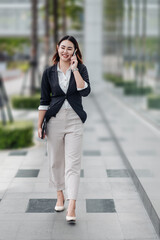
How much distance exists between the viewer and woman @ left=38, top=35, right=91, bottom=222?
3818mm

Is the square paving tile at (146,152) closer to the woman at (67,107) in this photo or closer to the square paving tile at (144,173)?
the square paving tile at (144,173)

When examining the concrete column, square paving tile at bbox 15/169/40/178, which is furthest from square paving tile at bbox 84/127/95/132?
the concrete column

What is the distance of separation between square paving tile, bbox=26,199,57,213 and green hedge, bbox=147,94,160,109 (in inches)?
122

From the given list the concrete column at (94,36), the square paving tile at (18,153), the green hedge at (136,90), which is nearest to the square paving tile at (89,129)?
the green hedge at (136,90)

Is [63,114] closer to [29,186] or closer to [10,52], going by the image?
[29,186]

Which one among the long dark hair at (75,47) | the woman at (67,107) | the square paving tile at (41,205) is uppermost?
the long dark hair at (75,47)

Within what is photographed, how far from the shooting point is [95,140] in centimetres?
834

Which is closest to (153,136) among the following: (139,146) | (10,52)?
(139,146)

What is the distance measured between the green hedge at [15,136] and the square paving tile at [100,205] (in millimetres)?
3050

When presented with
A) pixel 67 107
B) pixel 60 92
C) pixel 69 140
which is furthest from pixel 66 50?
pixel 69 140

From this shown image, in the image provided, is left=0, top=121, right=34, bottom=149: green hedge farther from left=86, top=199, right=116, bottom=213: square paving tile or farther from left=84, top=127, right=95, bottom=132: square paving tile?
left=86, top=199, right=116, bottom=213: square paving tile

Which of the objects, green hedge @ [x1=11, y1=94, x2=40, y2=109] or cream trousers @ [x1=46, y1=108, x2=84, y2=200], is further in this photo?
green hedge @ [x1=11, y1=94, x2=40, y2=109]

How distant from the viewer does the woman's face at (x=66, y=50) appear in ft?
12.4

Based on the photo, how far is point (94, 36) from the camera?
65.3ft
